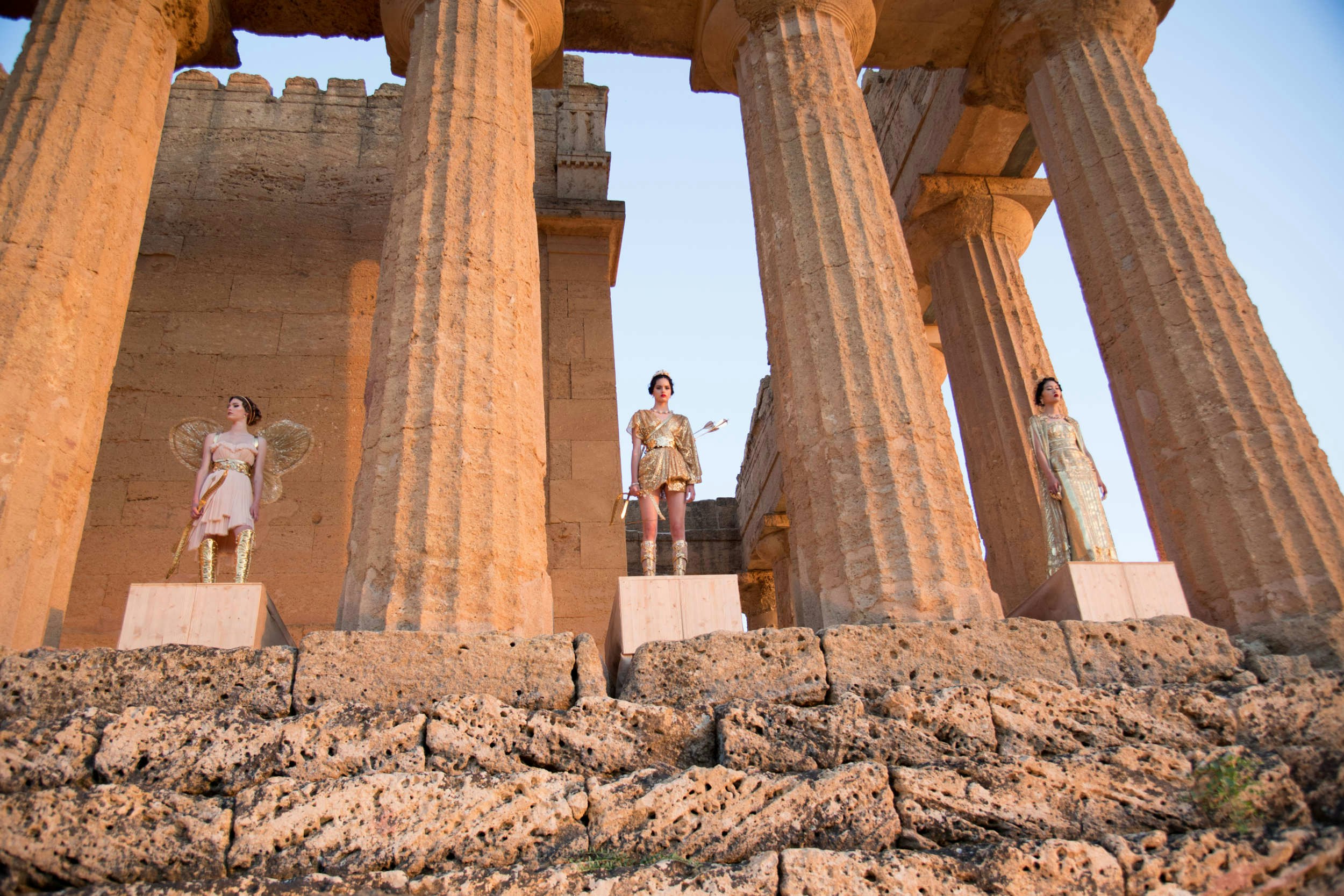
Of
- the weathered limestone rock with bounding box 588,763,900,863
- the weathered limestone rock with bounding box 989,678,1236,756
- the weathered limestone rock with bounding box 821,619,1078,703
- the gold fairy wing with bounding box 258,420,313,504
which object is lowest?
the weathered limestone rock with bounding box 588,763,900,863

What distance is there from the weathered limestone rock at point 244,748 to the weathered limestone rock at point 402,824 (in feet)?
0.46

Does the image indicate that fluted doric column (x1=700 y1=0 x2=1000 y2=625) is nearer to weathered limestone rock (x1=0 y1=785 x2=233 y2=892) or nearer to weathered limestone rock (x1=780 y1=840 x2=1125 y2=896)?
weathered limestone rock (x1=780 y1=840 x2=1125 y2=896)

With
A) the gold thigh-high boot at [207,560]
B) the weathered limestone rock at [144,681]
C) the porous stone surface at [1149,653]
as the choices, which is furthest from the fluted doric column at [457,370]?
the porous stone surface at [1149,653]

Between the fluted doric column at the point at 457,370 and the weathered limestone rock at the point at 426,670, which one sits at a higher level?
the fluted doric column at the point at 457,370

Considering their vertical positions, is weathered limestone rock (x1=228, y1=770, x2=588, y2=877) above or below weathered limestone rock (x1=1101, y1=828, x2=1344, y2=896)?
above

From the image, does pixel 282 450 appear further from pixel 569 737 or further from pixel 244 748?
pixel 569 737

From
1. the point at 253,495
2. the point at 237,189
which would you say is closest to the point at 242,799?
the point at 253,495

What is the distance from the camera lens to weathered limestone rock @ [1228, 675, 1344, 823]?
5.34m

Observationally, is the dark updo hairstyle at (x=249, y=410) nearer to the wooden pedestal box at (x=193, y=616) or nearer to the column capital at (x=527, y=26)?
the wooden pedestal box at (x=193, y=616)

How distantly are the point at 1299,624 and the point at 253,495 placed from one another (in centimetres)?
803

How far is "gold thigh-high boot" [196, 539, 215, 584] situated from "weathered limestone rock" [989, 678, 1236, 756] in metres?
5.68

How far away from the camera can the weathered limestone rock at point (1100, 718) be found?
18.2 feet

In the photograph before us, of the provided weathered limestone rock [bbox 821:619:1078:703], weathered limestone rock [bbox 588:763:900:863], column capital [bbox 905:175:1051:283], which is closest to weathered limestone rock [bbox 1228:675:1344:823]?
weathered limestone rock [bbox 821:619:1078:703]

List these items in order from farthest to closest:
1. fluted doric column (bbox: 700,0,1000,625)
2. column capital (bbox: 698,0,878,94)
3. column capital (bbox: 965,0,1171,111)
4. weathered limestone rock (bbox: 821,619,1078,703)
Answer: column capital (bbox: 965,0,1171,111) < column capital (bbox: 698,0,878,94) < fluted doric column (bbox: 700,0,1000,625) < weathered limestone rock (bbox: 821,619,1078,703)
